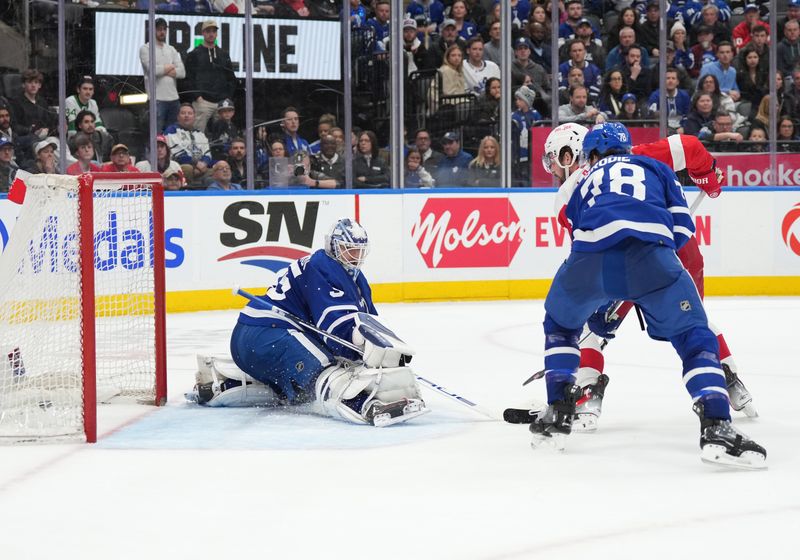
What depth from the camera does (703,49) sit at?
10.4 m

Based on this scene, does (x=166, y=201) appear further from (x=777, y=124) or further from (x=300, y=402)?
(x=777, y=124)

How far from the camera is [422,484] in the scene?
10.6ft

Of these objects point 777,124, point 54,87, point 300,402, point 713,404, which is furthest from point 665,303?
point 777,124

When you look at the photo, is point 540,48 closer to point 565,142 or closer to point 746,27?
point 746,27

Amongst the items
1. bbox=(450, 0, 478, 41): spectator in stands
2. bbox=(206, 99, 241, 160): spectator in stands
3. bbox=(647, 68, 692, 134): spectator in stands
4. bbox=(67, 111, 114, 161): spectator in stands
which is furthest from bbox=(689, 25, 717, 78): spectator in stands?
bbox=(67, 111, 114, 161): spectator in stands

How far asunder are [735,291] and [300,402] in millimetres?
5611

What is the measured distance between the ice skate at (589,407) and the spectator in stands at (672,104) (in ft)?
19.3

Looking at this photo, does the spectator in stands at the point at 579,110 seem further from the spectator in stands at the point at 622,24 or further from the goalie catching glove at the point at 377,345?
the goalie catching glove at the point at 377,345

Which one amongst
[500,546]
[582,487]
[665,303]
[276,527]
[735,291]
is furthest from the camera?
[735,291]

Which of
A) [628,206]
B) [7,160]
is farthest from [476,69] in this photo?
[628,206]

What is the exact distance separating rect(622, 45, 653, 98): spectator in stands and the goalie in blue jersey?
19.5 ft

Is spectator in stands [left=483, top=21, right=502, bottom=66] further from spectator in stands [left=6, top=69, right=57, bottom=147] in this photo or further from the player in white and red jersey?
the player in white and red jersey

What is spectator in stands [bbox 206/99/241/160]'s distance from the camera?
28.7 ft

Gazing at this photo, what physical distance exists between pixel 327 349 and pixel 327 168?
482 centimetres
